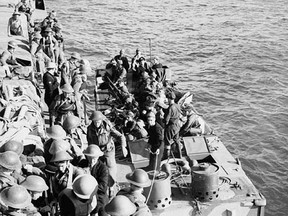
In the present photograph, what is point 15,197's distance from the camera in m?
6.11

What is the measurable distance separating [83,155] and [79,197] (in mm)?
1512

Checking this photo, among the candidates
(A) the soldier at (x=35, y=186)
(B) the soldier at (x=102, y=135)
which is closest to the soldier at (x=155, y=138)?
(B) the soldier at (x=102, y=135)

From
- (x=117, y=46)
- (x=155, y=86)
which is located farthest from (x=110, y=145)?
(x=117, y=46)

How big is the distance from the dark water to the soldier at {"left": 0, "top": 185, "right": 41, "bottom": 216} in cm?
912

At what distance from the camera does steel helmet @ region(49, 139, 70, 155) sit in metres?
7.53

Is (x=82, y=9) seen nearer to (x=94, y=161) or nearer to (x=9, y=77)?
(x=9, y=77)

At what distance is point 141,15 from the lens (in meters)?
39.2

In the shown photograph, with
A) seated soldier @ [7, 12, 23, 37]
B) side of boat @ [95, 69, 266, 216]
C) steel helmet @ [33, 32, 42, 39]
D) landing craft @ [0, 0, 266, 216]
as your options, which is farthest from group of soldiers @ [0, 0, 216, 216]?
seated soldier @ [7, 12, 23, 37]

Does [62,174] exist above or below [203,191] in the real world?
above

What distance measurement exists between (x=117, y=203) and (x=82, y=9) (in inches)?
1460

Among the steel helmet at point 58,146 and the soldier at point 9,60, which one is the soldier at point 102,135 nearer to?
the steel helmet at point 58,146

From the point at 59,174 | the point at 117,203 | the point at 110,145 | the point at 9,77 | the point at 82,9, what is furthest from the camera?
the point at 82,9

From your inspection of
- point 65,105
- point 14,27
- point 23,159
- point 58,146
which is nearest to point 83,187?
point 58,146

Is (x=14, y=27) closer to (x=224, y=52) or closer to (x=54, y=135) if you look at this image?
(x=54, y=135)
